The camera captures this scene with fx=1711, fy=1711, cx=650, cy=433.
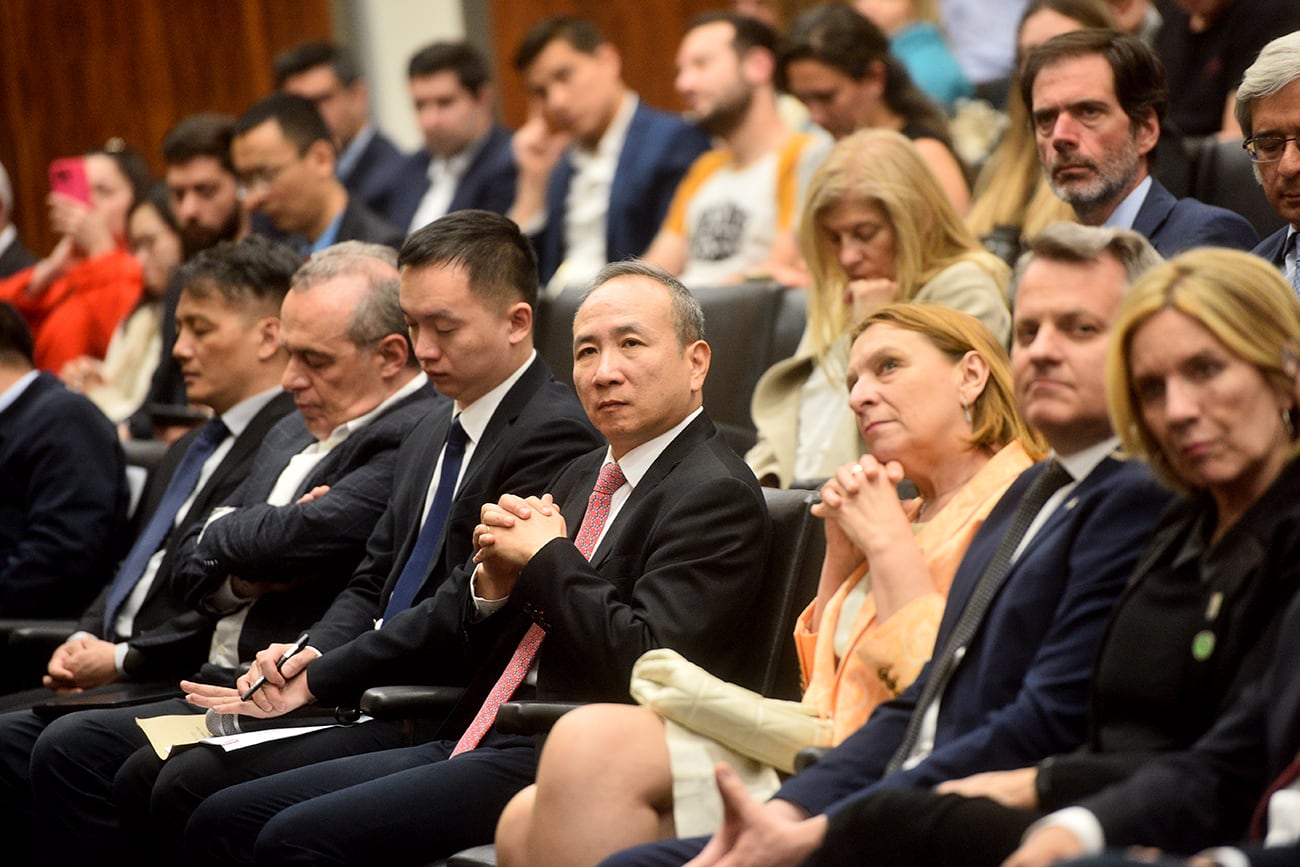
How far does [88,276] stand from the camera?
618 cm

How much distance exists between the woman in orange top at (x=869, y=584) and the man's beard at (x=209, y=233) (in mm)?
3380

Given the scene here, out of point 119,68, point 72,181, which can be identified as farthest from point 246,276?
point 119,68

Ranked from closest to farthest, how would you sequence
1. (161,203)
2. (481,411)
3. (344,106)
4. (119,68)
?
1. (481,411)
2. (161,203)
3. (344,106)
4. (119,68)

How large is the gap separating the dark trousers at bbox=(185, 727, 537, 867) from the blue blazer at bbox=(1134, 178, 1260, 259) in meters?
1.41

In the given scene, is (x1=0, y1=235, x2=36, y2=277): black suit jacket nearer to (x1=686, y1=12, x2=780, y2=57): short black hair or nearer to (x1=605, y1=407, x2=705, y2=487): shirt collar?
(x1=686, y1=12, x2=780, y2=57): short black hair

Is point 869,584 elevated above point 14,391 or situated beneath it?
situated beneath

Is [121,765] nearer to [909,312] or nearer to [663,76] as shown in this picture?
[909,312]

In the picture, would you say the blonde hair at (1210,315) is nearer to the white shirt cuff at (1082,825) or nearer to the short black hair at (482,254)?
the white shirt cuff at (1082,825)

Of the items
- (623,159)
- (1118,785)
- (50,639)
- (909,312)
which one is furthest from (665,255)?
(1118,785)

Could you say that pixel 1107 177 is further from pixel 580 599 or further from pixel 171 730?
pixel 171 730

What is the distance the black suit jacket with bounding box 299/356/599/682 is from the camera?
3016mm

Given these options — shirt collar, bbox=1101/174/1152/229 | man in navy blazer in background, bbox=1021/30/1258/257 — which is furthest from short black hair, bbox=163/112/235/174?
shirt collar, bbox=1101/174/1152/229

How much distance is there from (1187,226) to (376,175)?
13.8ft

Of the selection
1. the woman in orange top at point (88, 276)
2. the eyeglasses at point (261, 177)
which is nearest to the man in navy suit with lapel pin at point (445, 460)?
the eyeglasses at point (261, 177)
